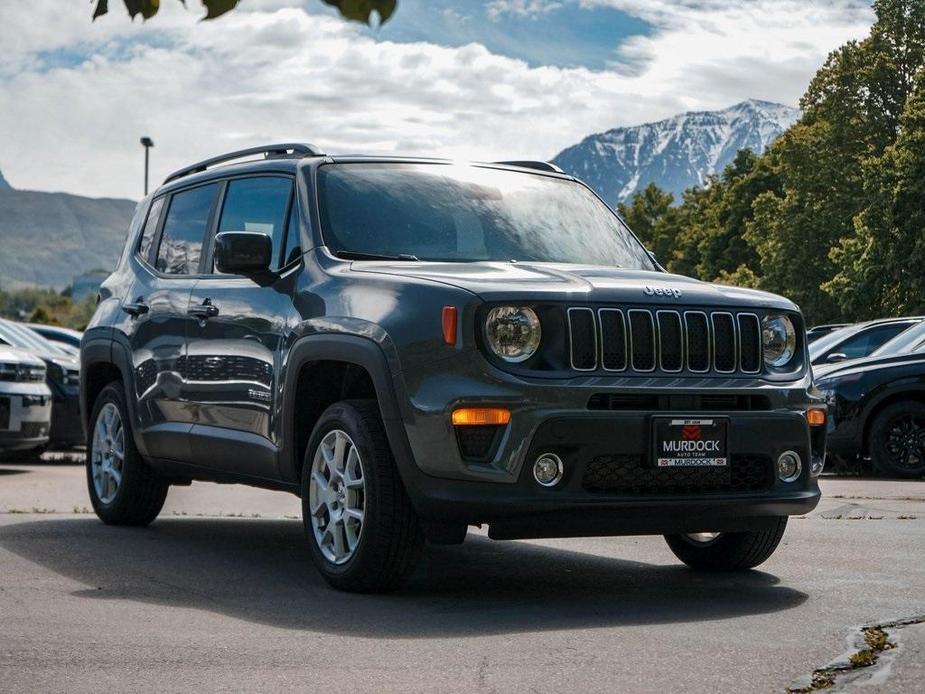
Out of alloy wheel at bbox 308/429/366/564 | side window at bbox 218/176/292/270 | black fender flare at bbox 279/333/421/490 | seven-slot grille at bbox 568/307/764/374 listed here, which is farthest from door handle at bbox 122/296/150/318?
seven-slot grille at bbox 568/307/764/374

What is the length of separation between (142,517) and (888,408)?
27.2 feet

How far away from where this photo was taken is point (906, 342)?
51.6 ft

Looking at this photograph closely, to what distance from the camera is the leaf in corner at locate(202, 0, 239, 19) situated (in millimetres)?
2809

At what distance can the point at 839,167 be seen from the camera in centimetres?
5209

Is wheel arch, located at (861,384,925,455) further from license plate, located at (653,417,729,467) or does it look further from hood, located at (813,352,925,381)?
license plate, located at (653,417,729,467)

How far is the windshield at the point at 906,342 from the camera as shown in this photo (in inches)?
613

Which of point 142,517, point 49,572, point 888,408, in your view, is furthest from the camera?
point 888,408

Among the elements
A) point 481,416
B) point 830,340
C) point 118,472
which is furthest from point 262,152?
point 830,340

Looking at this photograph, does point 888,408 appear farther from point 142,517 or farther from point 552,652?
point 552,652

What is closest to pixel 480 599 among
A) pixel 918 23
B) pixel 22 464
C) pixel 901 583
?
pixel 901 583

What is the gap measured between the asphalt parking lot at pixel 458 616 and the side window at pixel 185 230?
151 cm

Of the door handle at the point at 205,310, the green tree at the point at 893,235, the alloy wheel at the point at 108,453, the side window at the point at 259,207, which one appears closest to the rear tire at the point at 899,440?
the alloy wheel at the point at 108,453

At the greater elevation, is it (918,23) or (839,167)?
(918,23)

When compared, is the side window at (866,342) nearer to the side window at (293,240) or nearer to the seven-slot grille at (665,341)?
the side window at (293,240)
